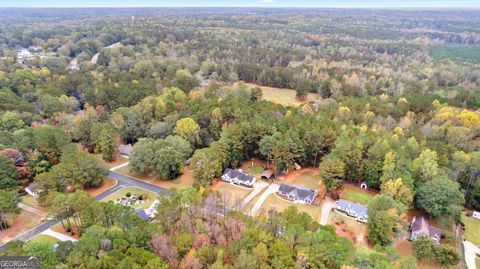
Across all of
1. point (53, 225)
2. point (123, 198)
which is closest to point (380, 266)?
point (123, 198)

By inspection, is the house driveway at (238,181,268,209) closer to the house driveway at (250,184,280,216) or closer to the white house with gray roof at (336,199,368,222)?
the house driveway at (250,184,280,216)

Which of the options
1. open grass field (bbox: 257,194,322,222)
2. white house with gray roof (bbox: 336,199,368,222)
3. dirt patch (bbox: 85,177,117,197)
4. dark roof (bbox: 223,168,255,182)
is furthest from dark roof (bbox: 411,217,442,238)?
dirt patch (bbox: 85,177,117,197)

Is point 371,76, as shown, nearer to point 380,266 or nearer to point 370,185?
point 370,185

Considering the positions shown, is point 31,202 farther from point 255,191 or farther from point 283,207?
point 283,207

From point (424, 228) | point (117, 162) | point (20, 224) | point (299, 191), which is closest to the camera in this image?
point (424, 228)

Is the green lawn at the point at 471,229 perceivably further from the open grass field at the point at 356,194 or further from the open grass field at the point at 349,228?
the open grass field at the point at 349,228

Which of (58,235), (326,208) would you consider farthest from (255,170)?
(58,235)
